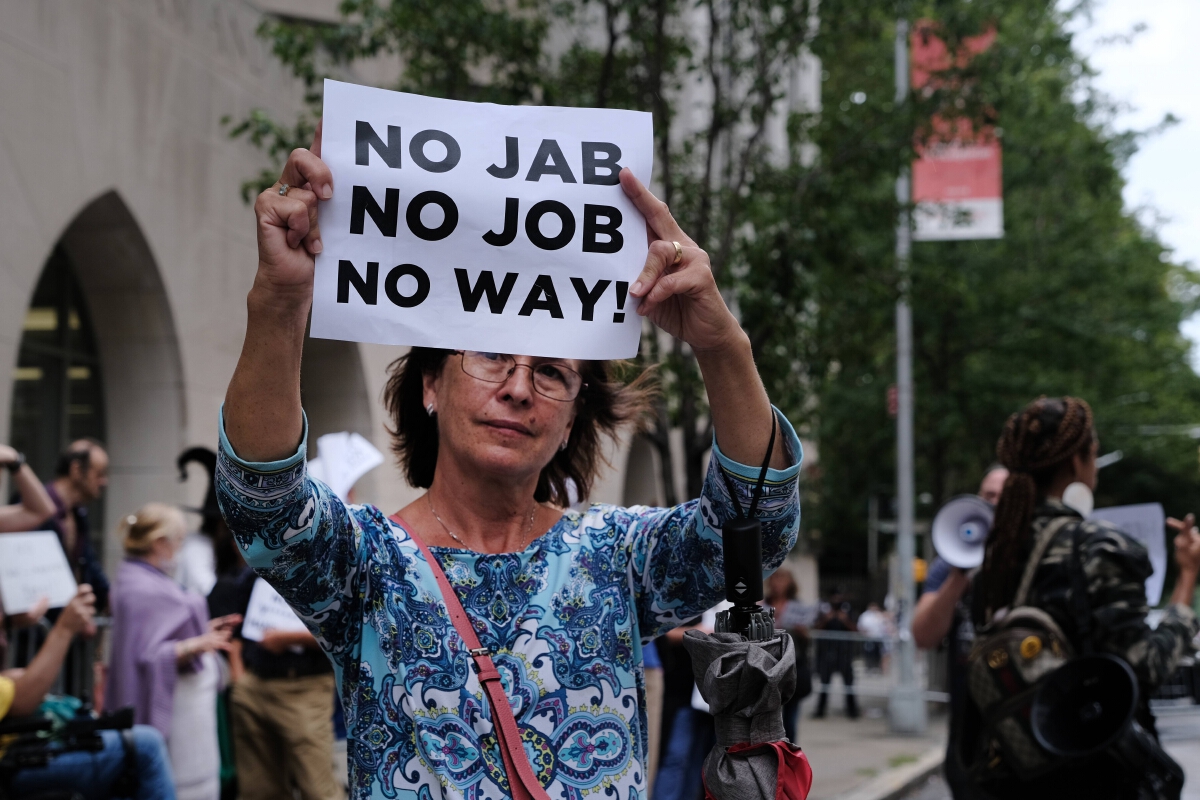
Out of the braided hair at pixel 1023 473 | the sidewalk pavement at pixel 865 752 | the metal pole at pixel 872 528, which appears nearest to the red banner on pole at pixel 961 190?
the sidewalk pavement at pixel 865 752

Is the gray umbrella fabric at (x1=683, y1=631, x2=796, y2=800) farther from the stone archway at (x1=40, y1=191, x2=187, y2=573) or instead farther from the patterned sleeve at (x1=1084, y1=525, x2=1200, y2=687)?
the stone archway at (x1=40, y1=191, x2=187, y2=573)

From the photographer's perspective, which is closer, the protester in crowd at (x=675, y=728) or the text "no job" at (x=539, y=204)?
the text "no job" at (x=539, y=204)

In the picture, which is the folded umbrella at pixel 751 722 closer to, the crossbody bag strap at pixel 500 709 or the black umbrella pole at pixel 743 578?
the black umbrella pole at pixel 743 578

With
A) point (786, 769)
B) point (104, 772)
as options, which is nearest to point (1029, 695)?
point (786, 769)

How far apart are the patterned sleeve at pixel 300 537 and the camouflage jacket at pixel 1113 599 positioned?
245cm

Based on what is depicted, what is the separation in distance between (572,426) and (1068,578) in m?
1.96

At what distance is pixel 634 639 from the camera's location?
2.41m

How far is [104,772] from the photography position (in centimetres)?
539

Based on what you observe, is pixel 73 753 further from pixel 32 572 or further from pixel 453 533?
pixel 453 533

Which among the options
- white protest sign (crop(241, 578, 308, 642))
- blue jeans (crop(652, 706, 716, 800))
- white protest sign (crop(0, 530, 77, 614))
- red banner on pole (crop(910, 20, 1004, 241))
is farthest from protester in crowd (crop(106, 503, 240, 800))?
red banner on pole (crop(910, 20, 1004, 241))

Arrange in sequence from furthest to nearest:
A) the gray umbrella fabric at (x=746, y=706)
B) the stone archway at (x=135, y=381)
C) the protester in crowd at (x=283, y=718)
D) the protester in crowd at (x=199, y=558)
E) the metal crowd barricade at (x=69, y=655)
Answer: the stone archway at (x=135, y=381)
the protester in crowd at (x=199, y=558)
the metal crowd barricade at (x=69, y=655)
the protester in crowd at (x=283, y=718)
the gray umbrella fabric at (x=746, y=706)

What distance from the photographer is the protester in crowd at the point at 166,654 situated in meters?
6.36

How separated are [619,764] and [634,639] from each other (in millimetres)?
236

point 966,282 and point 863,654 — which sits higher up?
point 966,282
